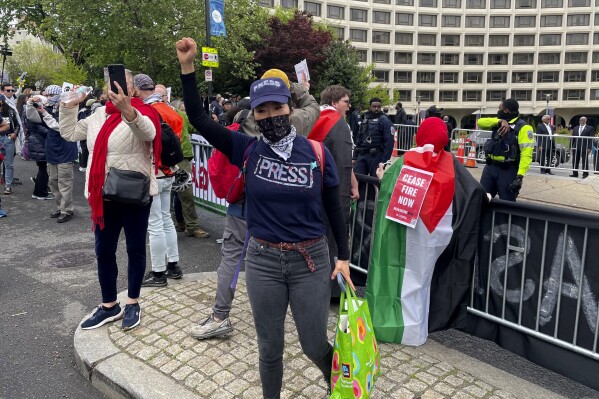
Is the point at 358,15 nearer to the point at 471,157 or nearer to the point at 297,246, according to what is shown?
the point at 471,157

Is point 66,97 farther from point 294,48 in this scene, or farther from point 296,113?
point 294,48

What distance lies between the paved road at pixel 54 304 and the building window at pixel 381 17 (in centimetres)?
7046

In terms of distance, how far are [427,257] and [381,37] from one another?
74.2 metres

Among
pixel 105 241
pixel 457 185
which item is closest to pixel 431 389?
pixel 457 185

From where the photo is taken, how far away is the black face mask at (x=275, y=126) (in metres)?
2.74

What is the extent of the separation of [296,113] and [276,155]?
1.24m

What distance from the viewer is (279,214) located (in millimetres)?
2775

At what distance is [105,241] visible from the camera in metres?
4.29

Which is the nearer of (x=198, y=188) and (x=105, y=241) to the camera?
(x=105, y=241)

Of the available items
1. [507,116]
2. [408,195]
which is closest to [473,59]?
[507,116]

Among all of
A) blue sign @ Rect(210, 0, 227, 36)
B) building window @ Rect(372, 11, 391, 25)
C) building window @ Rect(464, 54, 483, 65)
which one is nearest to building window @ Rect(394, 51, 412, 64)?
building window @ Rect(372, 11, 391, 25)

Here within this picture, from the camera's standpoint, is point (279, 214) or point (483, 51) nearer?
point (279, 214)

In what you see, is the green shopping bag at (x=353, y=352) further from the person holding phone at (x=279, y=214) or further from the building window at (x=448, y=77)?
the building window at (x=448, y=77)

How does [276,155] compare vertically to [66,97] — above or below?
below
